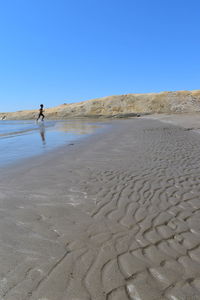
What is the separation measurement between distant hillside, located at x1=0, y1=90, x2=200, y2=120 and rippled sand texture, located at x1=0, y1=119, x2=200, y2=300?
4924 centimetres

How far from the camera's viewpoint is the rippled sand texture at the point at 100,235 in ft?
6.59

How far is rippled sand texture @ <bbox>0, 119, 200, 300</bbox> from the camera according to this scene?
2.01 metres

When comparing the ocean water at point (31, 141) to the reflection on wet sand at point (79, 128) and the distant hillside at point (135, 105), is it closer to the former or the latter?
the reflection on wet sand at point (79, 128)

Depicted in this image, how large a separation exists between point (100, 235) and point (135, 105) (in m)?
58.0

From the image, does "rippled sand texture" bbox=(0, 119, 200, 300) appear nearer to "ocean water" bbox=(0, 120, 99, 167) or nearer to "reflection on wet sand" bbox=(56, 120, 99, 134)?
"ocean water" bbox=(0, 120, 99, 167)

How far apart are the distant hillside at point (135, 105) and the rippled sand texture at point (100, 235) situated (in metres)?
49.2

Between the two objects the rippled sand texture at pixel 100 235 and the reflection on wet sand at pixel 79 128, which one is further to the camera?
the reflection on wet sand at pixel 79 128

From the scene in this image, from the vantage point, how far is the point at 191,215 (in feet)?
11.2

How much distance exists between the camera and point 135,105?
58062mm

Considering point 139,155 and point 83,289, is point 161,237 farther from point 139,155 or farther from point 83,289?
point 139,155

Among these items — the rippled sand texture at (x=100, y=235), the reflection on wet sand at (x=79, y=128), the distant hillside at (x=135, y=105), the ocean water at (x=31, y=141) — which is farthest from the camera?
the distant hillside at (x=135, y=105)

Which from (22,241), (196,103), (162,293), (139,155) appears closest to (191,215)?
(162,293)

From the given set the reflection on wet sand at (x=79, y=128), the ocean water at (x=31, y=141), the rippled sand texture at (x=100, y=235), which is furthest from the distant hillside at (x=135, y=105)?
the rippled sand texture at (x=100, y=235)

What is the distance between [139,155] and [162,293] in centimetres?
606
